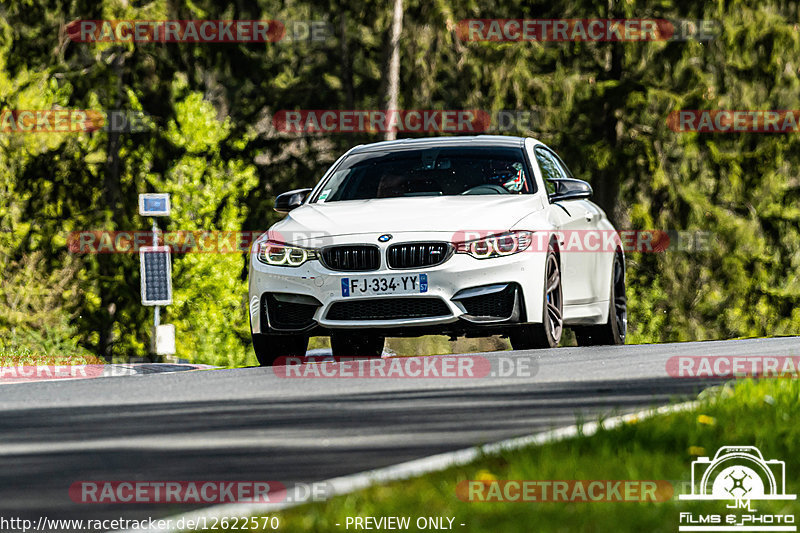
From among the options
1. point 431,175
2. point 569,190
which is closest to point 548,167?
point 569,190

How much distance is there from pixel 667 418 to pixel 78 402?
366 cm

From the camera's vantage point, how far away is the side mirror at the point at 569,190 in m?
11.7

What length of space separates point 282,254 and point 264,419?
3454 mm

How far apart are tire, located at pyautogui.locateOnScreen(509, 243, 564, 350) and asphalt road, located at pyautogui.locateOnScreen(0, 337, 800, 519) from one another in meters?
0.30

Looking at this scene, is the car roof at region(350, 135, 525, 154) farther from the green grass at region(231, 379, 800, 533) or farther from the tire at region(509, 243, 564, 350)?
the green grass at region(231, 379, 800, 533)

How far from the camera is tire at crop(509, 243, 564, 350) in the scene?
11.0 meters

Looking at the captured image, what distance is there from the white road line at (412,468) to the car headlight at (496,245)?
11.3 ft

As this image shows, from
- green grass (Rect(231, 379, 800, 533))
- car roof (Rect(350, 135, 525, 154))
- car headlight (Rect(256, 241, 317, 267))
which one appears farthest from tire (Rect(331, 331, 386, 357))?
green grass (Rect(231, 379, 800, 533))

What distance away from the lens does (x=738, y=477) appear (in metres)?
5.42

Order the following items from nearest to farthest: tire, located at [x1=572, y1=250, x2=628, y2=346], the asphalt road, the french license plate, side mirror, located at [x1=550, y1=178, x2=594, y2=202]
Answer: the asphalt road < the french license plate < side mirror, located at [x1=550, y1=178, x2=594, y2=202] < tire, located at [x1=572, y1=250, x2=628, y2=346]

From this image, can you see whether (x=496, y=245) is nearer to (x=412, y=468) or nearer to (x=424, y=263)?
(x=424, y=263)

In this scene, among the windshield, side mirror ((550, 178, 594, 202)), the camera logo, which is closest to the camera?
the camera logo

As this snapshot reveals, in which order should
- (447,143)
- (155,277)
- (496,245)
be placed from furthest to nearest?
(155,277), (447,143), (496,245)

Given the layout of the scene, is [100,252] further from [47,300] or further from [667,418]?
[667,418]
